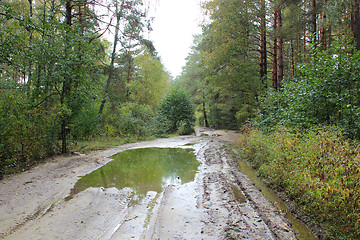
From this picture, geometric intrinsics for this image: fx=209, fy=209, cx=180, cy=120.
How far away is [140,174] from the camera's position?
6.87 meters

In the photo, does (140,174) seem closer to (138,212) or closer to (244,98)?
(138,212)

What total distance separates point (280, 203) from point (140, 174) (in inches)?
165

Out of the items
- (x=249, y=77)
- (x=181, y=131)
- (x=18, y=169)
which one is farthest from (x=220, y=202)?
(x=181, y=131)

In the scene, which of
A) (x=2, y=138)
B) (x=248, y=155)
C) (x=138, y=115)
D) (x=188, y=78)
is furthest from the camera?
(x=188, y=78)

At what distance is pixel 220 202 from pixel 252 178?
227 centimetres

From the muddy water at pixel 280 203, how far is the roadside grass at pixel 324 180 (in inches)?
9.1

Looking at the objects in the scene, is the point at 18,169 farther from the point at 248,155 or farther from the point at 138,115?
the point at 138,115

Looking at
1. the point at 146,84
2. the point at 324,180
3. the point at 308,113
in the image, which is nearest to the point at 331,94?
the point at 308,113

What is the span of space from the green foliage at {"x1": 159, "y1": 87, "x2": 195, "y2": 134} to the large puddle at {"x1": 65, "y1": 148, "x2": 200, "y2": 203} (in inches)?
517

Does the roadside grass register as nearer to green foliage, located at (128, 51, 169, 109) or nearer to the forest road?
the forest road

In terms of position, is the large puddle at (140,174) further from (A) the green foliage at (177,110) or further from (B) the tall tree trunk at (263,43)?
(A) the green foliage at (177,110)

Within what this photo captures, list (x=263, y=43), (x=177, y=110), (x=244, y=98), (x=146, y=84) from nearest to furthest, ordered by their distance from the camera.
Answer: (x=263, y=43), (x=244, y=98), (x=177, y=110), (x=146, y=84)

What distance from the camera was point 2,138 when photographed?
616 centimetres

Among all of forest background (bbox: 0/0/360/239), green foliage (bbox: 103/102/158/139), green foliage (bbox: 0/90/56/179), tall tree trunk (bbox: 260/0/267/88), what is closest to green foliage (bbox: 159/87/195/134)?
green foliage (bbox: 103/102/158/139)
